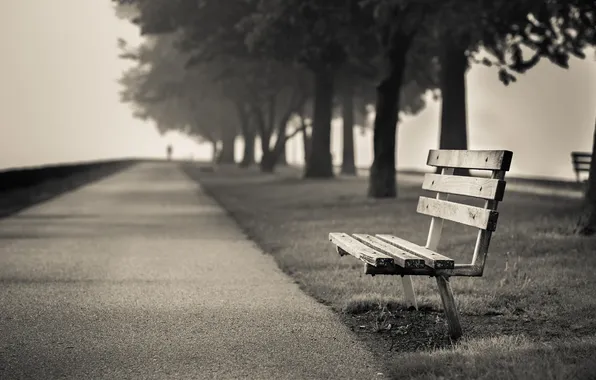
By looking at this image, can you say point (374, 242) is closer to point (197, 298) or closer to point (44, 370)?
point (197, 298)

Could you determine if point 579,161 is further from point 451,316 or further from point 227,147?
point 227,147

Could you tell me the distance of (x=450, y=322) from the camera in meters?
5.96

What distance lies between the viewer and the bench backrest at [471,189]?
19.2ft

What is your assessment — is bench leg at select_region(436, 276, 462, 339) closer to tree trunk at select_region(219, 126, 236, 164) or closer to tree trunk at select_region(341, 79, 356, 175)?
tree trunk at select_region(341, 79, 356, 175)

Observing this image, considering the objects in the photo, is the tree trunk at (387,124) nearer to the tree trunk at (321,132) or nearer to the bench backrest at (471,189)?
the tree trunk at (321,132)

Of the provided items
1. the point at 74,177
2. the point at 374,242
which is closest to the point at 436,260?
the point at 374,242

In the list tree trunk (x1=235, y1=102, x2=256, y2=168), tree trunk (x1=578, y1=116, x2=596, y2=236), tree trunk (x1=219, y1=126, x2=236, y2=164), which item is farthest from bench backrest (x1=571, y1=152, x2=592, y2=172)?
tree trunk (x1=219, y1=126, x2=236, y2=164)

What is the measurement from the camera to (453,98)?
28125mm

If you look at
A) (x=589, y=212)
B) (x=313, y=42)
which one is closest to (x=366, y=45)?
(x=313, y=42)

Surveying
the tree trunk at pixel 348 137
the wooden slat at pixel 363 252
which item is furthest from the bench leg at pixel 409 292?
the tree trunk at pixel 348 137

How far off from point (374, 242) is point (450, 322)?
4.46 ft

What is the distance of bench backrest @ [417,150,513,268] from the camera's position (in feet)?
19.2

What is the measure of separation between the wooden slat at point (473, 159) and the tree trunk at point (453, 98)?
20.7m

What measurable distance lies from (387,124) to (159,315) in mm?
14679
